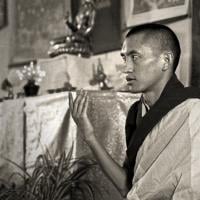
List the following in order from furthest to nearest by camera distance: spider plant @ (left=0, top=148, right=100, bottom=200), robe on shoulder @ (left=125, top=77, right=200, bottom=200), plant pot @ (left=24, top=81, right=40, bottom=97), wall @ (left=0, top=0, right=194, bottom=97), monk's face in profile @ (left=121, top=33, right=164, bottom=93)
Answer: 1. plant pot @ (left=24, top=81, right=40, bottom=97)
2. wall @ (left=0, top=0, right=194, bottom=97)
3. spider plant @ (left=0, top=148, right=100, bottom=200)
4. monk's face in profile @ (left=121, top=33, right=164, bottom=93)
5. robe on shoulder @ (left=125, top=77, right=200, bottom=200)

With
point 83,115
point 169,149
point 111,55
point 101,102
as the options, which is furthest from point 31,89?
point 169,149

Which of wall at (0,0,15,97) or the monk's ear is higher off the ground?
wall at (0,0,15,97)

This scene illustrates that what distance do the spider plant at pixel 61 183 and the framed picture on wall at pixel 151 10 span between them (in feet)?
3.90

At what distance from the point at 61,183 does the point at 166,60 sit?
1268 mm

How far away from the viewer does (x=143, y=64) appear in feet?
6.60

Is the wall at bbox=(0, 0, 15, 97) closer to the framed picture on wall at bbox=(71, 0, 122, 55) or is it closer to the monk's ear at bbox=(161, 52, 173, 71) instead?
the framed picture on wall at bbox=(71, 0, 122, 55)

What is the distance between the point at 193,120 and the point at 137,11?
2.29 meters

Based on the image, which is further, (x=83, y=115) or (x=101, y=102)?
(x=101, y=102)

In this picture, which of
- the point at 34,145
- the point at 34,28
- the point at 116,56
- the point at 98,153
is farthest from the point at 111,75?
the point at 98,153

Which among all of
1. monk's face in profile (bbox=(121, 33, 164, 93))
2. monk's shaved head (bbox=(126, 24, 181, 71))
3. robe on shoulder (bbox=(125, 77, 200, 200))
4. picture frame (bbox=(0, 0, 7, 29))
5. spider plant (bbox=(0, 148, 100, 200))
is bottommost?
spider plant (bbox=(0, 148, 100, 200))

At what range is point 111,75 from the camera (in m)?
4.21

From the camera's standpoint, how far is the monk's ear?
2018mm

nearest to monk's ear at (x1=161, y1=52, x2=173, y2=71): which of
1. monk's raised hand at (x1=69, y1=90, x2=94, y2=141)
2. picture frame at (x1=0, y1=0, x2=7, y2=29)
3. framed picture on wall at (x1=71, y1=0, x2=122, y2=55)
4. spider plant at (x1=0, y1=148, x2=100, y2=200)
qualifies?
monk's raised hand at (x1=69, y1=90, x2=94, y2=141)

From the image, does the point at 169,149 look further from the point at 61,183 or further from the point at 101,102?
the point at 101,102
